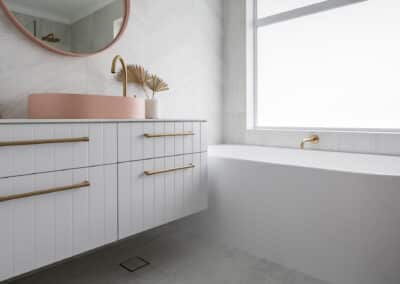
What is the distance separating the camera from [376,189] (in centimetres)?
133

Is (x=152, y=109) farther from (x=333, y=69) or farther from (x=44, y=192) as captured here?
(x=333, y=69)

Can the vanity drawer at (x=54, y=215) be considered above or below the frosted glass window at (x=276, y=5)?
below

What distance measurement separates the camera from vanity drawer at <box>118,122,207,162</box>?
1.42m

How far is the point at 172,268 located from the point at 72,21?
57.9 inches

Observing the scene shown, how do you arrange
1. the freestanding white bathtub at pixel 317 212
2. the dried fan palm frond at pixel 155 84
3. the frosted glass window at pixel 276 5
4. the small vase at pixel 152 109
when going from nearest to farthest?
1. the freestanding white bathtub at pixel 317 212
2. the small vase at pixel 152 109
3. the dried fan palm frond at pixel 155 84
4. the frosted glass window at pixel 276 5

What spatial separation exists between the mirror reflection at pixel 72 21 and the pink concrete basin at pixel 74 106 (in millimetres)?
393

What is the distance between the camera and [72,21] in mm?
1677

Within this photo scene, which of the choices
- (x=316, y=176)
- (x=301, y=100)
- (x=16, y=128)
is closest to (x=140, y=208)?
(x=16, y=128)

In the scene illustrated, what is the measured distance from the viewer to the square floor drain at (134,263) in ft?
5.51

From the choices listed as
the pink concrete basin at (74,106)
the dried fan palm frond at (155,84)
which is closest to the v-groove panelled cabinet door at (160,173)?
the pink concrete basin at (74,106)

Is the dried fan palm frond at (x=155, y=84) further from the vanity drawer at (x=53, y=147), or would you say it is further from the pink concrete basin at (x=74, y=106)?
the vanity drawer at (x=53, y=147)

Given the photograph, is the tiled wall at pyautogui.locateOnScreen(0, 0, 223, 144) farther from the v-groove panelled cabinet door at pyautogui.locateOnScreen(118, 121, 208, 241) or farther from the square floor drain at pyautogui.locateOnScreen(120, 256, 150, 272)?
the square floor drain at pyautogui.locateOnScreen(120, 256, 150, 272)

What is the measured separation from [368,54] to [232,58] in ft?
3.57

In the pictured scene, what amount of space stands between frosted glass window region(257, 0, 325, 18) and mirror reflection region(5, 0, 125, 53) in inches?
52.1
